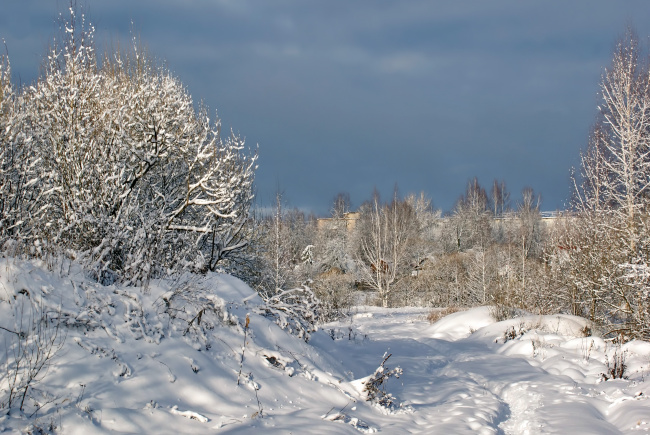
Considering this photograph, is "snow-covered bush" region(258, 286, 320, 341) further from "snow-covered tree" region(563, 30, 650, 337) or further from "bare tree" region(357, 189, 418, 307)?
"bare tree" region(357, 189, 418, 307)

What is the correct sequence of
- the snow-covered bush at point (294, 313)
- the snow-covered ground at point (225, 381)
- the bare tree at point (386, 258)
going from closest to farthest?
the snow-covered ground at point (225, 381)
the snow-covered bush at point (294, 313)
the bare tree at point (386, 258)

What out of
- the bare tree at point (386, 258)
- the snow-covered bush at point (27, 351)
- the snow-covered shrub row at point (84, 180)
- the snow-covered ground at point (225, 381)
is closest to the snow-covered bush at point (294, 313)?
the snow-covered ground at point (225, 381)

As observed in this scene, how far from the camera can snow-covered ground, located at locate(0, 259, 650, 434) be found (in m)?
3.75

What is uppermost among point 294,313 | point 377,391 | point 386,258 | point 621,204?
point 621,204

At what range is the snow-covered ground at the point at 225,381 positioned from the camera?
3746 millimetres

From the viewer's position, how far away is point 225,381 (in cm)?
471

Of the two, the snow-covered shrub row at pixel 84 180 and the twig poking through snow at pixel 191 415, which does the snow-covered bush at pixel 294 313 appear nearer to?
the snow-covered shrub row at pixel 84 180

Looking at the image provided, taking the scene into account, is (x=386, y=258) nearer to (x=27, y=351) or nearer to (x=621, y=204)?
(x=621, y=204)

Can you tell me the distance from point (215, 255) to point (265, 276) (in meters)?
3.93

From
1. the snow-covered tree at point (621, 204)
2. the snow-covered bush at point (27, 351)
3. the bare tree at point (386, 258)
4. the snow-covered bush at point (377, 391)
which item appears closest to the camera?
the snow-covered bush at point (27, 351)

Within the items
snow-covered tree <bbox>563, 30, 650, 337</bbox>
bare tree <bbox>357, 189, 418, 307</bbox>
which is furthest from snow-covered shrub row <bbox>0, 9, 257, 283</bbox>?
bare tree <bbox>357, 189, 418, 307</bbox>

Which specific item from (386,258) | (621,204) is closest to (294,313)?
(621,204)

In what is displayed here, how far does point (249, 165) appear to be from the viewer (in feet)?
40.9

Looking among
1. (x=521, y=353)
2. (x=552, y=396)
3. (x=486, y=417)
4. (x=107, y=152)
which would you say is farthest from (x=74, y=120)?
(x=521, y=353)
